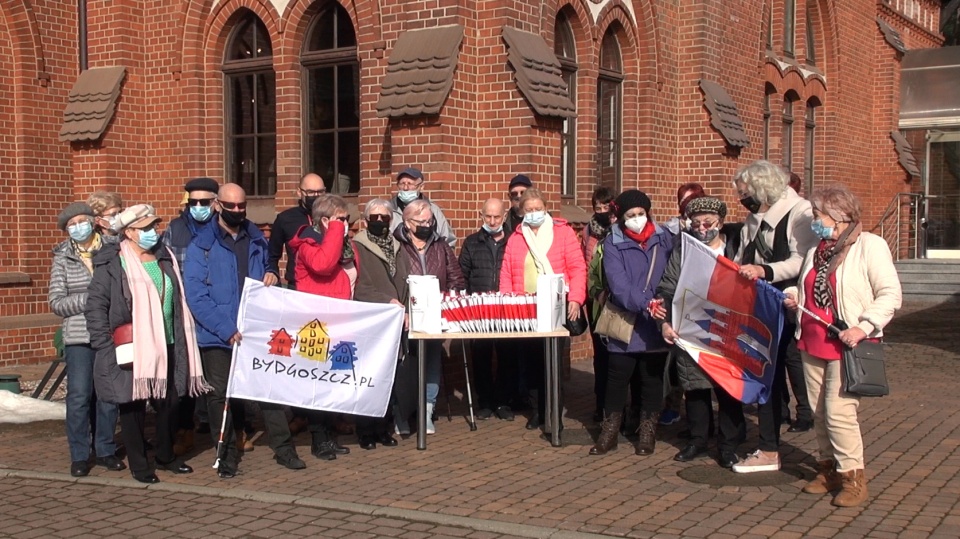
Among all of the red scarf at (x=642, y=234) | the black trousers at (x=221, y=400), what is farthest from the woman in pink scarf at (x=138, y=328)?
the red scarf at (x=642, y=234)

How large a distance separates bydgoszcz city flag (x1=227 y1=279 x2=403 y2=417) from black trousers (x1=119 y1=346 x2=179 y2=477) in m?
0.40

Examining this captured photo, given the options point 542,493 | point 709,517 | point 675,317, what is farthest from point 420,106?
point 709,517

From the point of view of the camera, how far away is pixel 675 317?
7.32m

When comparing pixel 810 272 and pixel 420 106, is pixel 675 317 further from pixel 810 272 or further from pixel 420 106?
pixel 420 106

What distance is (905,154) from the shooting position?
21.5 metres

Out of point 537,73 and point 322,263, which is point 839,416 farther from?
point 537,73

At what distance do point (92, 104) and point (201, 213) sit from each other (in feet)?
20.5

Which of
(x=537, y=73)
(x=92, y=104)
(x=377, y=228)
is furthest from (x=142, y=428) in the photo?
(x=92, y=104)

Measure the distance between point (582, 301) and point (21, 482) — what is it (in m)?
4.15

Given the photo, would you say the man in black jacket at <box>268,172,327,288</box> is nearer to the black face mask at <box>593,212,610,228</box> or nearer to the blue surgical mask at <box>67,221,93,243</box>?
the blue surgical mask at <box>67,221,93,243</box>

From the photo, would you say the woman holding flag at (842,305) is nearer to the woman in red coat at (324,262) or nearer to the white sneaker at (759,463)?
the white sneaker at (759,463)

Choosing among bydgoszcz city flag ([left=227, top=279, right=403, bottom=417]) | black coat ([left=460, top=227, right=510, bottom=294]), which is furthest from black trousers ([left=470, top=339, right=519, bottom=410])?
bydgoszcz city flag ([left=227, top=279, right=403, bottom=417])

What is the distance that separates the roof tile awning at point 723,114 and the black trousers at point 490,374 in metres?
5.74

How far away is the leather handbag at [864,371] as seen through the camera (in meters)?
6.05
